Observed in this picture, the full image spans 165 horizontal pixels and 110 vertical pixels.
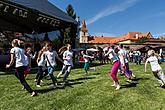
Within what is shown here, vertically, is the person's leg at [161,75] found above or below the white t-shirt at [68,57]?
below

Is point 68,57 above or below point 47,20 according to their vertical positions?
below

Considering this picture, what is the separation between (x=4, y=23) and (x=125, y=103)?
22209mm

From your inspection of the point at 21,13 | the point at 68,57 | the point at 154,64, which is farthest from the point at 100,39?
the point at 154,64

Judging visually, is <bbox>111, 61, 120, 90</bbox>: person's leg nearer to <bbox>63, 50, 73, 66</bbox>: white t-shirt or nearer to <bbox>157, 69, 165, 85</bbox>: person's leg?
<bbox>157, 69, 165, 85</bbox>: person's leg

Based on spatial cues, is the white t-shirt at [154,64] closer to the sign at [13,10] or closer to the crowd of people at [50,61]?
the crowd of people at [50,61]

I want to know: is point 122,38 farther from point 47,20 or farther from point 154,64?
point 154,64

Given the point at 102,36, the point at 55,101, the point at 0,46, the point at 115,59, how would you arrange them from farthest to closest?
1. the point at 102,36
2. the point at 0,46
3. the point at 115,59
4. the point at 55,101

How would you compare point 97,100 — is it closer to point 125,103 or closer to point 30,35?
point 125,103

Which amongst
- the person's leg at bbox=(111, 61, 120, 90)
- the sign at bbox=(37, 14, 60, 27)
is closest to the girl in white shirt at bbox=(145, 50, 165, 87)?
the person's leg at bbox=(111, 61, 120, 90)

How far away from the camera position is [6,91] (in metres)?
10.9

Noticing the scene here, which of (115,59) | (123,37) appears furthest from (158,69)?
(123,37)

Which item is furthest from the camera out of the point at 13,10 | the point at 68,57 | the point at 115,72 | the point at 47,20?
the point at 47,20

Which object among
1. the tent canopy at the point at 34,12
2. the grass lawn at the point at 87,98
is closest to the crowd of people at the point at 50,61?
the grass lawn at the point at 87,98

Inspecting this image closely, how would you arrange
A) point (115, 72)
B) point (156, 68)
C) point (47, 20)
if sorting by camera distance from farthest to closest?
1. point (47, 20)
2. point (156, 68)
3. point (115, 72)
